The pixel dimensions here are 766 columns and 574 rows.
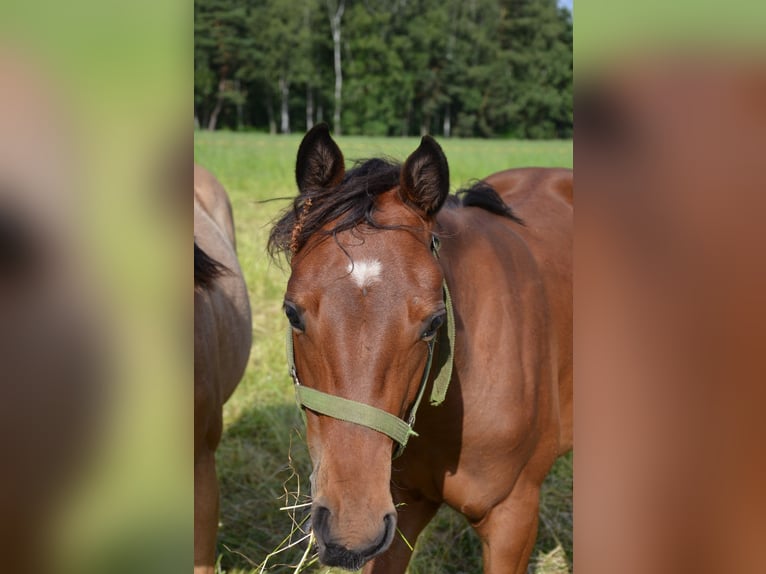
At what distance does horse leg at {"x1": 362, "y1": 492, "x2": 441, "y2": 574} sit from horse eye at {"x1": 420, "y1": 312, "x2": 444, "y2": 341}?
3.20 ft

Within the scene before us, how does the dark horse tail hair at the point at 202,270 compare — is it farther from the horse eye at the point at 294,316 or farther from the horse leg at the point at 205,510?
the horse eye at the point at 294,316

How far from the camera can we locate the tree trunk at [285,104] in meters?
38.9

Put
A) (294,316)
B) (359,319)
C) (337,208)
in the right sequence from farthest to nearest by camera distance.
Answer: (337,208) < (294,316) < (359,319)

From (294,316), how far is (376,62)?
39.6 meters

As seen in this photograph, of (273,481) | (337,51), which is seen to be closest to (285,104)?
(337,51)

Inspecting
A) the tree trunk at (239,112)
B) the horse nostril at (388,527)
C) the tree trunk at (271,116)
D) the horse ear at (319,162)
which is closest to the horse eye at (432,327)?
the horse nostril at (388,527)

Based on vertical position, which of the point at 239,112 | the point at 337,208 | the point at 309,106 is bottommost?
the point at 337,208

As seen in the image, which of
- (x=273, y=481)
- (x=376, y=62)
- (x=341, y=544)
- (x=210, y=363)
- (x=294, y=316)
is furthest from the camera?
(x=376, y=62)

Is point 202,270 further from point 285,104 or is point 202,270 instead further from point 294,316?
point 285,104

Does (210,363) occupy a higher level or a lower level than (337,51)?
lower

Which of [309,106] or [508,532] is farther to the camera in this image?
[309,106]

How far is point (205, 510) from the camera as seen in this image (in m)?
3.15
